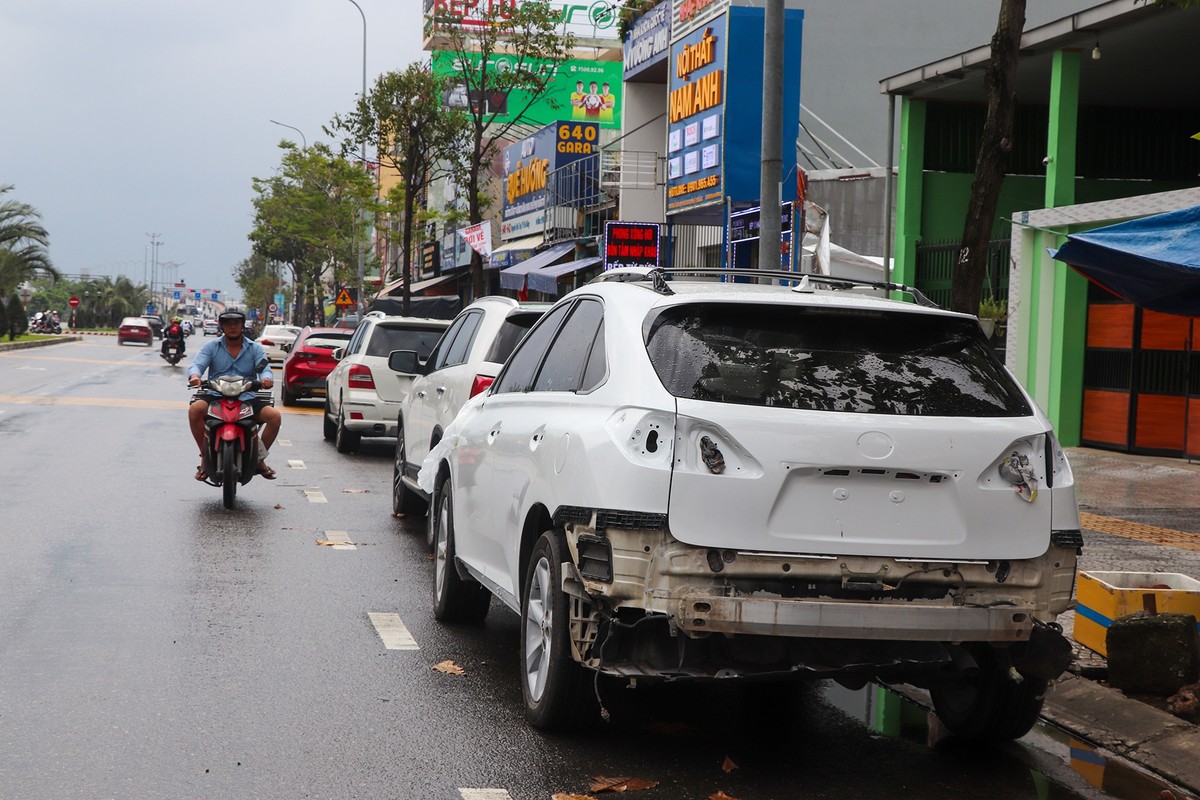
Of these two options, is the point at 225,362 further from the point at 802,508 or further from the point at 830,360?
the point at 802,508

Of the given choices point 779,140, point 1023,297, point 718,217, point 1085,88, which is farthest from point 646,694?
point 718,217

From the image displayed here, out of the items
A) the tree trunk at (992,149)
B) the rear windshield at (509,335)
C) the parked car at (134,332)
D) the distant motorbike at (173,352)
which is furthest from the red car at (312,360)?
the parked car at (134,332)

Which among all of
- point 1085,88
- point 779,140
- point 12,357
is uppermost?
point 1085,88

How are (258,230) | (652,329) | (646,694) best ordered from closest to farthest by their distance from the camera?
(652,329) < (646,694) < (258,230)

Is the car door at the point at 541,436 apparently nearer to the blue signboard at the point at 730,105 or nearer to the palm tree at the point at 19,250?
the blue signboard at the point at 730,105

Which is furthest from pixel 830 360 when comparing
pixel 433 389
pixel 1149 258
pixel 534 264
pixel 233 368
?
pixel 534 264

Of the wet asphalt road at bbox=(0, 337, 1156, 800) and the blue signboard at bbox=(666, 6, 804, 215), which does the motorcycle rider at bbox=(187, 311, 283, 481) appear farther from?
the blue signboard at bbox=(666, 6, 804, 215)

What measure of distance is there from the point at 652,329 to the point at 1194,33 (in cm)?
1580

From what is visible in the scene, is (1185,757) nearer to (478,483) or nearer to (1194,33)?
(478,483)

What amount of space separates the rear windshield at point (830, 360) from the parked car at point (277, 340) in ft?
114

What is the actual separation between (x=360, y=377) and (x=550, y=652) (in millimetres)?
12380

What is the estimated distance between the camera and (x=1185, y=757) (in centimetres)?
572

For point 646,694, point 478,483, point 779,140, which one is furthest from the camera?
point 779,140

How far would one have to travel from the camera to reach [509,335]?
1089 centimetres
